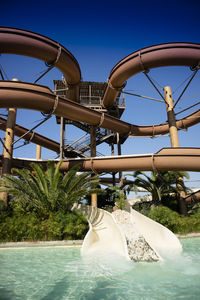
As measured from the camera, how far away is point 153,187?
41.4 feet

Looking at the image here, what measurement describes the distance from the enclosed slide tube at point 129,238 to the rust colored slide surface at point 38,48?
8.64m

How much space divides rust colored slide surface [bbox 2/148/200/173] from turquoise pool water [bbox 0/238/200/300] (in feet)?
18.1

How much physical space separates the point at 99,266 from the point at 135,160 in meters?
6.94

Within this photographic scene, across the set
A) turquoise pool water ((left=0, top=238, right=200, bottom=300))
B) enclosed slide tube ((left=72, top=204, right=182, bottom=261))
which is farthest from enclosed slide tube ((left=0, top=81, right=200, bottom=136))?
turquoise pool water ((left=0, top=238, right=200, bottom=300))

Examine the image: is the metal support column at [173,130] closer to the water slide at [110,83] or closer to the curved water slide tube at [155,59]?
the water slide at [110,83]

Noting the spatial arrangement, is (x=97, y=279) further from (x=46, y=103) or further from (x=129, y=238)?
(x=46, y=103)

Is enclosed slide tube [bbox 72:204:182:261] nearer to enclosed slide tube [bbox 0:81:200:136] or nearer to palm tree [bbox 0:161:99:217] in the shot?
palm tree [bbox 0:161:99:217]

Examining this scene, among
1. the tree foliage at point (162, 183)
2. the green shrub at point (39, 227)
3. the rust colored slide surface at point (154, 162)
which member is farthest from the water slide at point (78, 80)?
the green shrub at point (39, 227)

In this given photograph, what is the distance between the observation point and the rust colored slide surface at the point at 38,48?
32.7 ft

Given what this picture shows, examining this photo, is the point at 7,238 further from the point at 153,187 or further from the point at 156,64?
the point at 156,64

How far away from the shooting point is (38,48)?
34.8 ft

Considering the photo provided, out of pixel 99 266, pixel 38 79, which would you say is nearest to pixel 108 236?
pixel 99 266

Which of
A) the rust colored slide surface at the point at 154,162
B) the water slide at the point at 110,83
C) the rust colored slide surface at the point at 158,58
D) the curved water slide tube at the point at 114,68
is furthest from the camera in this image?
the rust colored slide surface at the point at 158,58

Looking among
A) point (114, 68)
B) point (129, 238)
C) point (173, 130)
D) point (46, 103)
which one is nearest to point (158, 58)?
point (114, 68)
